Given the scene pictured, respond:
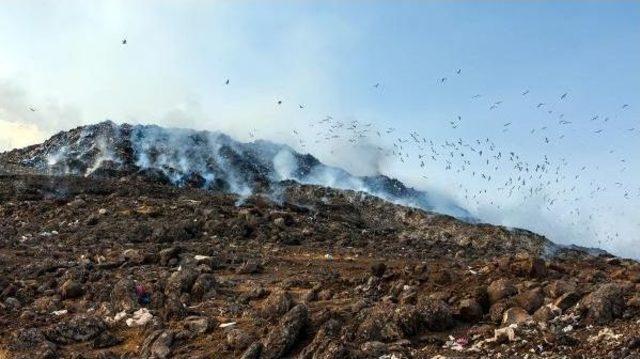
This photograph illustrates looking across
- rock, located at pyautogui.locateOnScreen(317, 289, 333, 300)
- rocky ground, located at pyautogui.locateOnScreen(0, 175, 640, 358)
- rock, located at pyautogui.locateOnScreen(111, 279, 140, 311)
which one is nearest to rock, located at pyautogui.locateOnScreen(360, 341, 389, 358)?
rocky ground, located at pyautogui.locateOnScreen(0, 175, 640, 358)

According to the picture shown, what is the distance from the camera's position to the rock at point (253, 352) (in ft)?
31.8

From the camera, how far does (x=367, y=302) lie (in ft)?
37.8

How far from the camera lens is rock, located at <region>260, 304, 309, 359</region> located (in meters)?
9.71

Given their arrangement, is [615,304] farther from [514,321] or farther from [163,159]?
[163,159]

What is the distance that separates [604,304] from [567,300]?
0.64 metres

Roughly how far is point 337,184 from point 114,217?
34157mm

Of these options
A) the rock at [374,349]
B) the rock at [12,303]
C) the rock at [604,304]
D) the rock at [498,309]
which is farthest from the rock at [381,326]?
the rock at [12,303]

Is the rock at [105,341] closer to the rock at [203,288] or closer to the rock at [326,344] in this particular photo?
the rock at [203,288]

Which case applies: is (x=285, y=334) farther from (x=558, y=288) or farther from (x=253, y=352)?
(x=558, y=288)

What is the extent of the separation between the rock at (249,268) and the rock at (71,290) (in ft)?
14.4

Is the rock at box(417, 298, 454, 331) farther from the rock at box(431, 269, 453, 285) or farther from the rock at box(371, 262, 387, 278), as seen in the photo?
the rock at box(371, 262, 387, 278)

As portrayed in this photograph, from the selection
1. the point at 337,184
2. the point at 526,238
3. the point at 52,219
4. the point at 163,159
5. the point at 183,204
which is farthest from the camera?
the point at 337,184

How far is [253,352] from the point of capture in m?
9.74

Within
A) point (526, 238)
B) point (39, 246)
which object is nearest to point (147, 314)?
point (39, 246)
